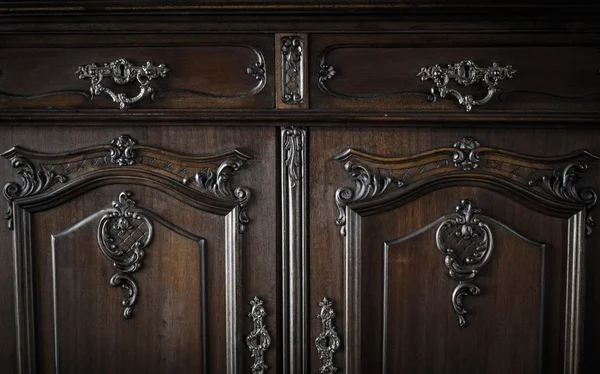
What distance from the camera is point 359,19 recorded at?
848 millimetres

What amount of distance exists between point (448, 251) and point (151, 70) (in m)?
0.53

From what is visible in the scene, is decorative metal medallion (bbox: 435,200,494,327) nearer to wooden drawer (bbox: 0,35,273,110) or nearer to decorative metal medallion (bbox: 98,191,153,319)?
wooden drawer (bbox: 0,35,273,110)

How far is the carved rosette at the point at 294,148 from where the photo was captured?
0.88 m

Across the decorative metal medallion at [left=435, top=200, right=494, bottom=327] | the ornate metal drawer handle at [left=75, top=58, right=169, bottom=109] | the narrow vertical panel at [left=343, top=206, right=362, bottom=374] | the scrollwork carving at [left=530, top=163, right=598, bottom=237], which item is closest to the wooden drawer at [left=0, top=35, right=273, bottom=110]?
the ornate metal drawer handle at [left=75, top=58, right=169, bottom=109]

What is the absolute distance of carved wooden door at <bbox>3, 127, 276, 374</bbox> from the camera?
89 cm

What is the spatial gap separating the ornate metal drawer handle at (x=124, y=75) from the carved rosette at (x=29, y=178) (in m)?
0.15

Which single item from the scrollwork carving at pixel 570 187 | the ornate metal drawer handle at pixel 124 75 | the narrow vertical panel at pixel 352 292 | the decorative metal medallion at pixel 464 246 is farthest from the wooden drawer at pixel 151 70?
the scrollwork carving at pixel 570 187

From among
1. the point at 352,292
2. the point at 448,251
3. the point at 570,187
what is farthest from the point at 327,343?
the point at 570,187

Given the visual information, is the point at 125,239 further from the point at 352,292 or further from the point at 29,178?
the point at 352,292

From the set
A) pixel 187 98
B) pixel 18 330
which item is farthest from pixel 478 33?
pixel 18 330

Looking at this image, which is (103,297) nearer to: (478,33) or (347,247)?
(347,247)

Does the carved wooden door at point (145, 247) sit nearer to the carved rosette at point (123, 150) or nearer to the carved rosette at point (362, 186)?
the carved rosette at point (123, 150)

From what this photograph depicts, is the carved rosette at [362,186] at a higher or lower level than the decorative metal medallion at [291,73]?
lower

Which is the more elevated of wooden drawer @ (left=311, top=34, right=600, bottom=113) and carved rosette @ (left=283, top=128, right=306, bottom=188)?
wooden drawer @ (left=311, top=34, right=600, bottom=113)
